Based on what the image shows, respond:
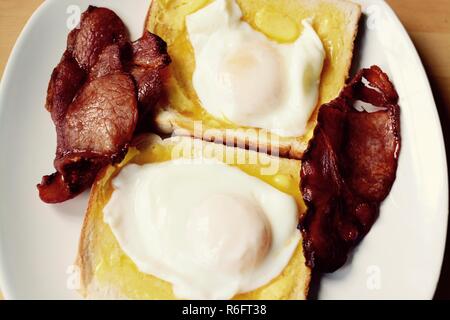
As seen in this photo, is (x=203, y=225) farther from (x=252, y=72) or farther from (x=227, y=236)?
(x=252, y=72)

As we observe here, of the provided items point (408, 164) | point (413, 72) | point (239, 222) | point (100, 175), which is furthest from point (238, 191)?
point (413, 72)

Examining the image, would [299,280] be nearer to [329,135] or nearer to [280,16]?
[329,135]

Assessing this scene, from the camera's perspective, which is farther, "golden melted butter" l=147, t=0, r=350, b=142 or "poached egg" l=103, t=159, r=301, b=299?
"golden melted butter" l=147, t=0, r=350, b=142

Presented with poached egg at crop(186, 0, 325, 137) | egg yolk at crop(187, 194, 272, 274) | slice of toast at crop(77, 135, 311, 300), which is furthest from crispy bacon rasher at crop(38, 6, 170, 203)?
egg yolk at crop(187, 194, 272, 274)

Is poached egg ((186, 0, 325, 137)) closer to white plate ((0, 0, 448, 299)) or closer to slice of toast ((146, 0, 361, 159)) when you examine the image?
slice of toast ((146, 0, 361, 159))

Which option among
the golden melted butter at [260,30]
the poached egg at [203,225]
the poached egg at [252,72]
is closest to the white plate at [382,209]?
the golden melted butter at [260,30]

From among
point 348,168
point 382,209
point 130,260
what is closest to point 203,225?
point 130,260
